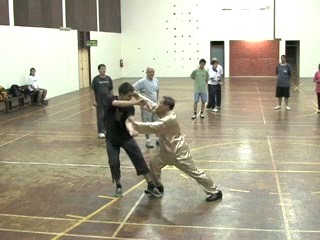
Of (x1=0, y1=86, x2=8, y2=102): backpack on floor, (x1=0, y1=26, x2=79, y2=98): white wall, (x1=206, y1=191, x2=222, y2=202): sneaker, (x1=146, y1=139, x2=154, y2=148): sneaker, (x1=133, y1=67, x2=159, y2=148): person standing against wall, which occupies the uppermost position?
(x1=0, y1=26, x2=79, y2=98): white wall

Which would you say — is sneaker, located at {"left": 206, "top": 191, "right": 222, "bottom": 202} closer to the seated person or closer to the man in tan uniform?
the man in tan uniform

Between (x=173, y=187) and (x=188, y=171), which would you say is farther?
(x=173, y=187)

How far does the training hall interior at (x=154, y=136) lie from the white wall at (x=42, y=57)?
0.24ft

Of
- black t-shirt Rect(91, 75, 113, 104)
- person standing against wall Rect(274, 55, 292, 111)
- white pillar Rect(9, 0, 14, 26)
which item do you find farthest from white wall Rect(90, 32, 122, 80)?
black t-shirt Rect(91, 75, 113, 104)

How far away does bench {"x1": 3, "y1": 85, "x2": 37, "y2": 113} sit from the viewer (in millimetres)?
16734

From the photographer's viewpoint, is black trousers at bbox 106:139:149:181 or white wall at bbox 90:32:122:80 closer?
black trousers at bbox 106:139:149:181

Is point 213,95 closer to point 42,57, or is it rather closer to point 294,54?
point 42,57

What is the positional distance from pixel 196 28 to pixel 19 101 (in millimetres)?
18196

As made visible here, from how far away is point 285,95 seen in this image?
1576 cm

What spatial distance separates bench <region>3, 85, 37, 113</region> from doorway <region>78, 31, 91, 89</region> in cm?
701

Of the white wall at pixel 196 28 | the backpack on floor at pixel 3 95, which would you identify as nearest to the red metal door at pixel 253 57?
the white wall at pixel 196 28

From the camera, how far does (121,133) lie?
6672mm

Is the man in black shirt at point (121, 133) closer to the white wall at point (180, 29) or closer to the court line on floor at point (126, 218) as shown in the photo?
the court line on floor at point (126, 218)

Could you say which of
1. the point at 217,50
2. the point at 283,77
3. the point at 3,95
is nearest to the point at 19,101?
the point at 3,95
